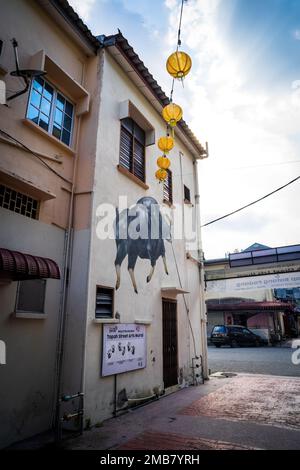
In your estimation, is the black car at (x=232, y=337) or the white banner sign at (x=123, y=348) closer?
the white banner sign at (x=123, y=348)

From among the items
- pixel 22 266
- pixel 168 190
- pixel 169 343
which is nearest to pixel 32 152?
pixel 22 266

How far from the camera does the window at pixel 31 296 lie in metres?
5.25

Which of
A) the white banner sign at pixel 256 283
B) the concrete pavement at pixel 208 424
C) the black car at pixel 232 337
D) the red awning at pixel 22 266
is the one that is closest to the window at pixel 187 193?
the white banner sign at pixel 256 283

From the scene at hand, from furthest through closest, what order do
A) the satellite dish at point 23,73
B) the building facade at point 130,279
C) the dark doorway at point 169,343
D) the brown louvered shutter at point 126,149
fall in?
1. the dark doorway at point 169,343
2. the brown louvered shutter at point 126,149
3. the building facade at point 130,279
4. the satellite dish at point 23,73

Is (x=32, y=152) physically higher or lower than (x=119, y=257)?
higher

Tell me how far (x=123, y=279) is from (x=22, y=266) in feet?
10.7

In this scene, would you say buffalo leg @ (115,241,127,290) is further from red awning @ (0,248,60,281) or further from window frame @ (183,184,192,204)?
window frame @ (183,184,192,204)

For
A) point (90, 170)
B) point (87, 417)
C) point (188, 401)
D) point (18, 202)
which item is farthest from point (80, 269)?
point (188, 401)

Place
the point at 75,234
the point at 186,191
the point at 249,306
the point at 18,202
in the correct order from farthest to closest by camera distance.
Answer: the point at 249,306
the point at 186,191
the point at 75,234
the point at 18,202

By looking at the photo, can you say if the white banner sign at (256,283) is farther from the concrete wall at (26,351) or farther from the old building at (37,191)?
the concrete wall at (26,351)

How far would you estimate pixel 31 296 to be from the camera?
5.46 m

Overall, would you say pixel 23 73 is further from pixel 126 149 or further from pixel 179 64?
pixel 126 149

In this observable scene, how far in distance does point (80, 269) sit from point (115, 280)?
110cm

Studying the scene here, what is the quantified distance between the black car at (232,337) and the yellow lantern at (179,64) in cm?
2141
